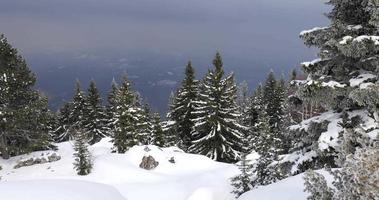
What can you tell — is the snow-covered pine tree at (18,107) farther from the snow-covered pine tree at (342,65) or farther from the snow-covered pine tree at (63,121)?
the snow-covered pine tree at (63,121)

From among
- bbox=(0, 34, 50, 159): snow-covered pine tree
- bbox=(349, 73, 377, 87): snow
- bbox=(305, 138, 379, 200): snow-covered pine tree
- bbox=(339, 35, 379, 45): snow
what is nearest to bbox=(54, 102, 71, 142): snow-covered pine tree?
bbox=(0, 34, 50, 159): snow-covered pine tree

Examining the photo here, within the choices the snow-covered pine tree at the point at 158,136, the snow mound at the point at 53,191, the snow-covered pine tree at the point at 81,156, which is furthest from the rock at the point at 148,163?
the snow mound at the point at 53,191

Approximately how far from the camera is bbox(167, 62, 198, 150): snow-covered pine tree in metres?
47.4

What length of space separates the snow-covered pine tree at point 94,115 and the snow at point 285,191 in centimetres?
5107

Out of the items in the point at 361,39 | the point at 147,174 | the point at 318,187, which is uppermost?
the point at 361,39

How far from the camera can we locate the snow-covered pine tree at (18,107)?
32094 millimetres

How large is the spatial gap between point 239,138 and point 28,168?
18.6 meters

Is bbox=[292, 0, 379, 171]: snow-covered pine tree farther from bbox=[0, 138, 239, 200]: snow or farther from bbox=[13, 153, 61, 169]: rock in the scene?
bbox=[13, 153, 61, 169]: rock

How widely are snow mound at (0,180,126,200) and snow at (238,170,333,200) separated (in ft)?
18.9

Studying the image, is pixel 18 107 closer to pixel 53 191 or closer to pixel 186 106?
pixel 186 106

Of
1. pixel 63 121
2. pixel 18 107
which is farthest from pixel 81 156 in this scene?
pixel 63 121

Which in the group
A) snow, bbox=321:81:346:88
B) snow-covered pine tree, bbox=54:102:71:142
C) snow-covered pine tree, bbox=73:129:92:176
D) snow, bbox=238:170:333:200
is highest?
snow, bbox=321:81:346:88

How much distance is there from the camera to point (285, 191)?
11375 millimetres

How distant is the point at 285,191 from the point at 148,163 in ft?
72.7
